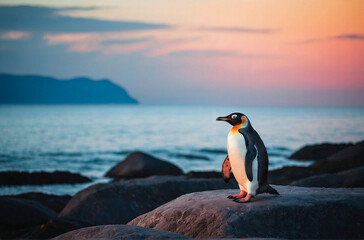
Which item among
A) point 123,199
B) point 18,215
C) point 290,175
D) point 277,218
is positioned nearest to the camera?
point 277,218

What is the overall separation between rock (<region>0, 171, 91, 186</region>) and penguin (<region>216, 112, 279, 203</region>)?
1441 centimetres

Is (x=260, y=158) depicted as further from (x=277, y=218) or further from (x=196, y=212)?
(x=196, y=212)

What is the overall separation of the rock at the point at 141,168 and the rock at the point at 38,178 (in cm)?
176

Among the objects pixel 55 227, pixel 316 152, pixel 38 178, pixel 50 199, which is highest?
pixel 55 227

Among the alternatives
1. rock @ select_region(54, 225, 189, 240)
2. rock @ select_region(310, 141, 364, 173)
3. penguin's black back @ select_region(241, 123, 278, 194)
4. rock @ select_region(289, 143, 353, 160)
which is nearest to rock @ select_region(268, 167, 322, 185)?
rock @ select_region(310, 141, 364, 173)

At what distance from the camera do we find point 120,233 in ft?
14.9

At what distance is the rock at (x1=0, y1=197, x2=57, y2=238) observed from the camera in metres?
10.2

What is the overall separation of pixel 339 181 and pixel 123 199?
6085 mm

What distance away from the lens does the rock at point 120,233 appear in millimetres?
4324

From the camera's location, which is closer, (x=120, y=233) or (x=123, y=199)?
(x=120, y=233)

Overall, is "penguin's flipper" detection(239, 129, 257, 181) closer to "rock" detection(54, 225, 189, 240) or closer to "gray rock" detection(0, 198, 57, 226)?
"rock" detection(54, 225, 189, 240)

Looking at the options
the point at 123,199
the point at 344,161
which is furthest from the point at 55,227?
the point at 344,161

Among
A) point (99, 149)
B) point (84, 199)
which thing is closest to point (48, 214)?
point (84, 199)

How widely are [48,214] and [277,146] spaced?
30.0 m
